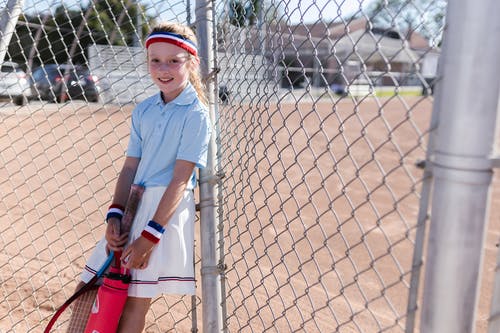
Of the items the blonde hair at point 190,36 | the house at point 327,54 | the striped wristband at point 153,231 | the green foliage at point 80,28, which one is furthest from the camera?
the green foliage at point 80,28

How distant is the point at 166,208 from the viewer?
183 centimetres

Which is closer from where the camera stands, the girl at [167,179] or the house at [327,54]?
the house at [327,54]

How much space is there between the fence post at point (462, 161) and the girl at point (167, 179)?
0.99 metres

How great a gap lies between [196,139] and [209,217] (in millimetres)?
339

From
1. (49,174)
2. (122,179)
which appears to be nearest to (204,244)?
(122,179)

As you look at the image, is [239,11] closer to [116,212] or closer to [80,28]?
[116,212]

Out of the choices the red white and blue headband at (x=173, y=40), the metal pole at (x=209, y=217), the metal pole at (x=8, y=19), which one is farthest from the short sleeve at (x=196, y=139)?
the metal pole at (x=8, y=19)

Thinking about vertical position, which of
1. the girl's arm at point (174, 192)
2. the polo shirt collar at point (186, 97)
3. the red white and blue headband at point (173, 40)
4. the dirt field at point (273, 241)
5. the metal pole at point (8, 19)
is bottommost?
the dirt field at point (273, 241)

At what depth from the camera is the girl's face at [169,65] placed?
6.30 feet

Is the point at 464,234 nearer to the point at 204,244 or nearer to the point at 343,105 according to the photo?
the point at 204,244

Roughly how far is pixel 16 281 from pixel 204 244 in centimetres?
193

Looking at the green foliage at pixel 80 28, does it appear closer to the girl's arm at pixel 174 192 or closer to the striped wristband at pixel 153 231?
the girl's arm at pixel 174 192

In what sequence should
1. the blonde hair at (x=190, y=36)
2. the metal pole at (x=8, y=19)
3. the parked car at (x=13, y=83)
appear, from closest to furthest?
the blonde hair at (x=190, y=36)
the metal pole at (x=8, y=19)
the parked car at (x=13, y=83)

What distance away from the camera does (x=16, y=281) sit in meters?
3.33
